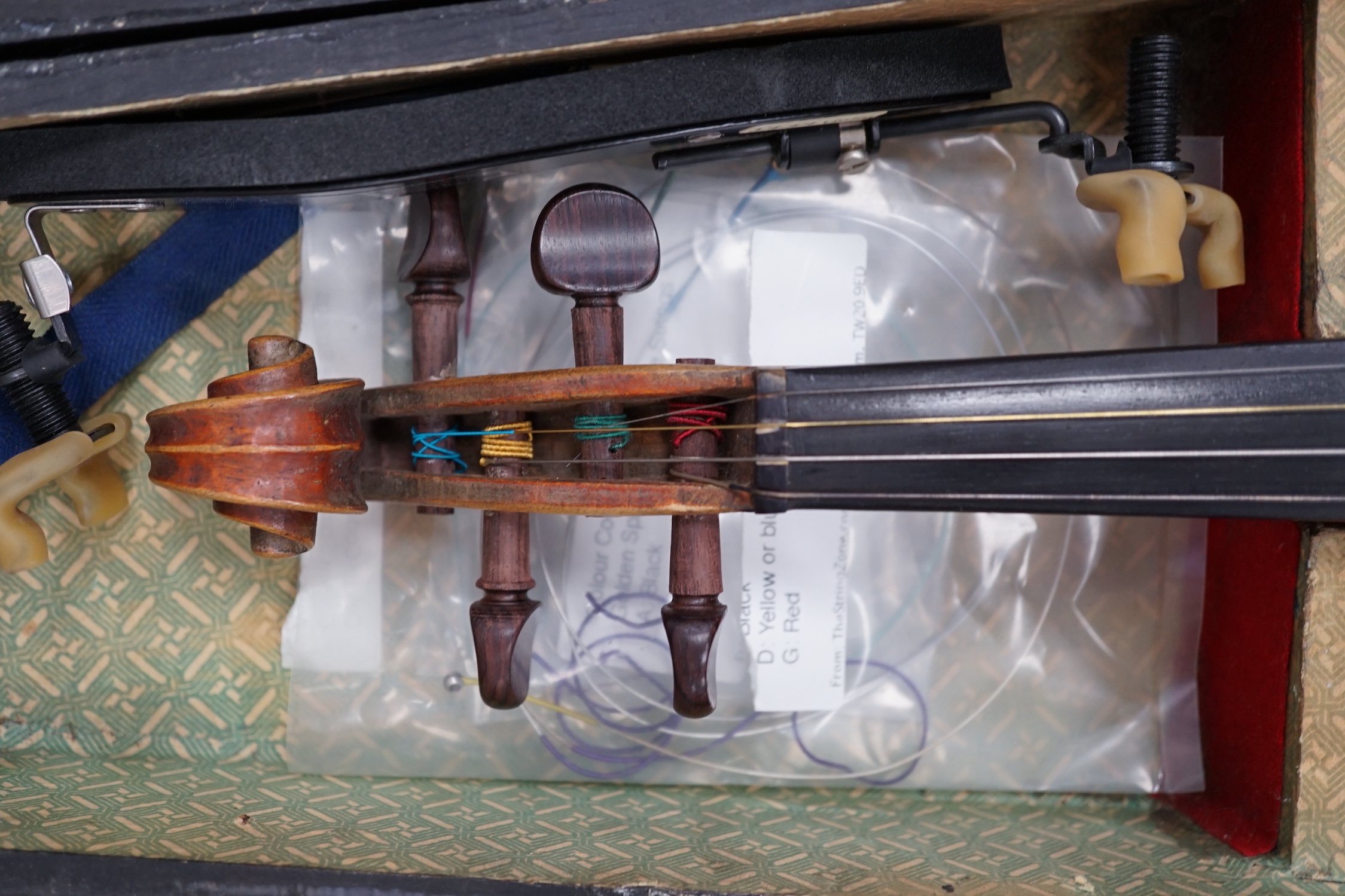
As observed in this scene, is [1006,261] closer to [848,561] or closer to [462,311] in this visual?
[848,561]

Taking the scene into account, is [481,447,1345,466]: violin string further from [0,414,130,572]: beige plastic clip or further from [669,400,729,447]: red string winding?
[0,414,130,572]: beige plastic clip

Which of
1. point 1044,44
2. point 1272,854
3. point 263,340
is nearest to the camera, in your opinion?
point 263,340

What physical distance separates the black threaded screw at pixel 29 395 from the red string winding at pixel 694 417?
0.69 metres

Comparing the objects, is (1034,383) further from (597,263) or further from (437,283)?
(437,283)

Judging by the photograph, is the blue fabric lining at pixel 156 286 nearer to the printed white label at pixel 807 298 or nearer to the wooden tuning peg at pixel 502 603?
the wooden tuning peg at pixel 502 603

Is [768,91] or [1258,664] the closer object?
[768,91]

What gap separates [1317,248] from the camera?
1.04 meters

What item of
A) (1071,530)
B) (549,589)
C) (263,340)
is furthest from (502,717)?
(1071,530)

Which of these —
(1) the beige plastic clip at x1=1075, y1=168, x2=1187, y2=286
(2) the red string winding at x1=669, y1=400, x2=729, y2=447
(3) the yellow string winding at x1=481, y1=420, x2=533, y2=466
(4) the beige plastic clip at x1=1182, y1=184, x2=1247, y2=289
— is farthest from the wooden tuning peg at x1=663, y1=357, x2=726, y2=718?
(4) the beige plastic clip at x1=1182, y1=184, x2=1247, y2=289

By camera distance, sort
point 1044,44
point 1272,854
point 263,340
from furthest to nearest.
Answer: point 1044,44 < point 1272,854 < point 263,340

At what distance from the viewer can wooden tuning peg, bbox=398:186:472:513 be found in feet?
3.48

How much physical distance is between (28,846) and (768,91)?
1.06 metres

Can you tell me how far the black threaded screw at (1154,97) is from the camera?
101 cm

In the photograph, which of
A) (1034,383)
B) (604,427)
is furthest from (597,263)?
(1034,383)
